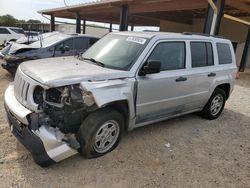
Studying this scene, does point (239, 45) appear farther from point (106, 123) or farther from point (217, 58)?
point (106, 123)

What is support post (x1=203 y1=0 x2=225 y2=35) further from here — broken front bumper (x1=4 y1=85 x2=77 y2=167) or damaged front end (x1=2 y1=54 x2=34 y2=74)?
broken front bumper (x1=4 y1=85 x2=77 y2=167)

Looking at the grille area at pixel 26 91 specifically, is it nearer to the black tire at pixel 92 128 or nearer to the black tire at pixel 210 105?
the black tire at pixel 92 128

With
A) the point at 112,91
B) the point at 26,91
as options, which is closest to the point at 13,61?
the point at 26,91

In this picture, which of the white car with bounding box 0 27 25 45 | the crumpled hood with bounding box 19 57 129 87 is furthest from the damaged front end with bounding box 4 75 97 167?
the white car with bounding box 0 27 25 45

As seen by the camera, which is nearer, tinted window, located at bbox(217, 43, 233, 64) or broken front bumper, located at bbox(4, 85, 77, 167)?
broken front bumper, located at bbox(4, 85, 77, 167)

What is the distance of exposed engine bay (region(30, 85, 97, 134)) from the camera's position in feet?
10.5

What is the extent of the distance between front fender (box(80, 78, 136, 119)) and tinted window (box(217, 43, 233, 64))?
275 centimetres

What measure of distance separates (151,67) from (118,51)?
0.76 meters

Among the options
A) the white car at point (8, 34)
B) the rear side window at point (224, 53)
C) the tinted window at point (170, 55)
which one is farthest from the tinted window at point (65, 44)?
the white car at point (8, 34)

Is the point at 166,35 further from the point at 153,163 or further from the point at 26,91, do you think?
the point at 26,91

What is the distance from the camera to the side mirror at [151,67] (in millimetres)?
3744

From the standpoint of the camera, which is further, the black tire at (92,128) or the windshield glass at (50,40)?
the windshield glass at (50,40)

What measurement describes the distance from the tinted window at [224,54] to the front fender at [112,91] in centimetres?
275

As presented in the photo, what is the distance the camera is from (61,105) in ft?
10.5
